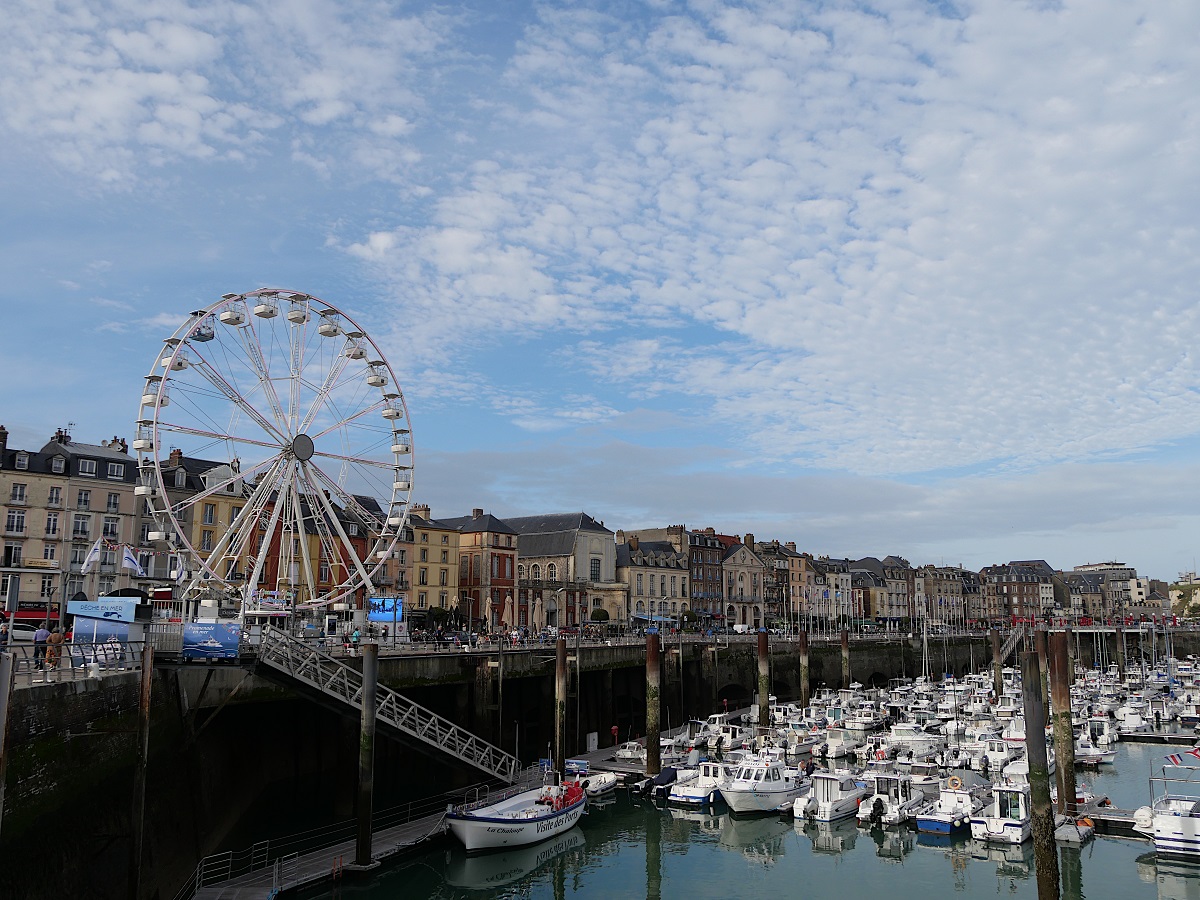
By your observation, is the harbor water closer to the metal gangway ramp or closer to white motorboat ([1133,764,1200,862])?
white motorboat ([1133,764,1200,862])

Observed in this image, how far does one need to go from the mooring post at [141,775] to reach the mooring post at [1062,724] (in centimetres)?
3048

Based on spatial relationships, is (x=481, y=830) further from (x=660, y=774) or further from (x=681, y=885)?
(x=660, y=774)

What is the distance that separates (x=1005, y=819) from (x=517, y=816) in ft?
56.6

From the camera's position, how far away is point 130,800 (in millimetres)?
23219

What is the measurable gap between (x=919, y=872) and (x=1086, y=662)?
10261 centimetres

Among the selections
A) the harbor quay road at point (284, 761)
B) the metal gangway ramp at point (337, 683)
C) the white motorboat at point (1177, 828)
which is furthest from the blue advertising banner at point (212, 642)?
the white motorboat at point (1177, 828)

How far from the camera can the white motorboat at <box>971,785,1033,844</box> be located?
3369 centimetres

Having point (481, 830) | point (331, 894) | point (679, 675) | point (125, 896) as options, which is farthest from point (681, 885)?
point (679, 675)

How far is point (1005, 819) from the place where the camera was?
33.9m

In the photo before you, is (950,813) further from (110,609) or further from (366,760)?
(110,609)

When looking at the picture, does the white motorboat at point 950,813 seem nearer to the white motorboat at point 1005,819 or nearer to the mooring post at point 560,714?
the white motorboat at point 1005,819

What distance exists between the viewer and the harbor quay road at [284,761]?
2038cm

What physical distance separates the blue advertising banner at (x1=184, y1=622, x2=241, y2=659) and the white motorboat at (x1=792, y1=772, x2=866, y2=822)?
22.5 metres

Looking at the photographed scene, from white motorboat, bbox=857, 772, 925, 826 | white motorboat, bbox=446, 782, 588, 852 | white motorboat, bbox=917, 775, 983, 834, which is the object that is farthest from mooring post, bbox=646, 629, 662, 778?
white motorboat, bbox=917, 775, 983, 834
